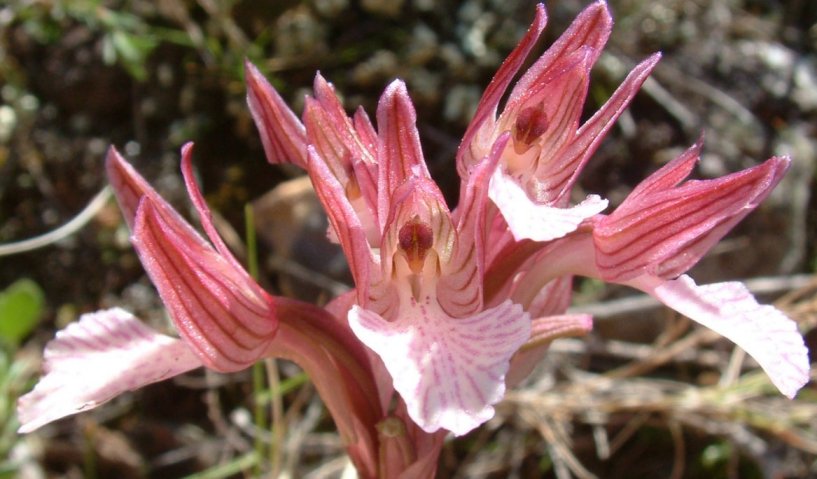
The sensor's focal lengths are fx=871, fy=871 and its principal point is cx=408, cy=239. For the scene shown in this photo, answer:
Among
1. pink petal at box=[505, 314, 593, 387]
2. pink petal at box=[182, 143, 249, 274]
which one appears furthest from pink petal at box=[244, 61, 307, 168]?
pink petal at box=[505, 314, 593, 387]

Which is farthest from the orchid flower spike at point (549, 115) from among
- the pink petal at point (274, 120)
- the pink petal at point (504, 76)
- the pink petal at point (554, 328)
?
the pink petal at point (274, 120)

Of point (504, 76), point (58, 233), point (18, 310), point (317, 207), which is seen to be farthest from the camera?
point (317, 207)

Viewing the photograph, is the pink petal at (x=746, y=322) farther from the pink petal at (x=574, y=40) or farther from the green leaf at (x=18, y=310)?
the green leaf at (x=18, y=310)

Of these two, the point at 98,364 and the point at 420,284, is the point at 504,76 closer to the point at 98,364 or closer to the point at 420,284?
the point at 420,284

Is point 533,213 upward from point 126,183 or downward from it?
downward

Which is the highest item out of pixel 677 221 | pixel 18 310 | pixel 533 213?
pixel 18 310

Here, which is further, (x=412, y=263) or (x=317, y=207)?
(x=317, y=207)

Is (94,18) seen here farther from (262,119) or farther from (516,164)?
(516,164)

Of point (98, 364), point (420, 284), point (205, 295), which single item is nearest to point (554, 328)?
point (420, 284)

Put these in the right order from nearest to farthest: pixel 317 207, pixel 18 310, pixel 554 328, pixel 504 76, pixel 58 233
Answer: pixel 504 76 → pixel 554 328 → pixel 18 310 → pixel 58 233 → pixel 317 207
